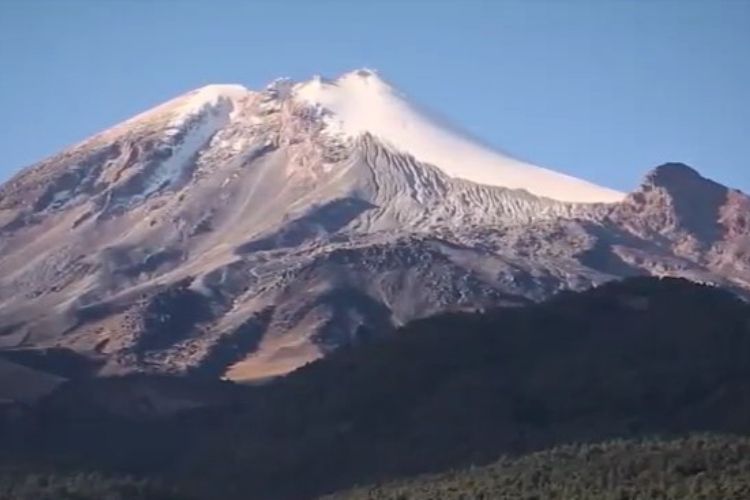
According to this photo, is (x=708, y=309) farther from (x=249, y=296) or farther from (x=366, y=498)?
(x=249, y=296)

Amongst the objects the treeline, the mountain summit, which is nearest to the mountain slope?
the treeline

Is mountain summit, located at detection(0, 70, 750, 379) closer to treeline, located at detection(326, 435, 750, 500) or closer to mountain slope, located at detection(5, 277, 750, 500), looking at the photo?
mountain slope, located at detection(5, 277, 750, 500)

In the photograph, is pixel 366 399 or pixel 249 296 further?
pixel 249 296

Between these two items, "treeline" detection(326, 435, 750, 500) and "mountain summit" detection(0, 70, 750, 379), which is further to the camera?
"mountain summit" detection(0, 70, 750, 379)

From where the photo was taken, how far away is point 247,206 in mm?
197125

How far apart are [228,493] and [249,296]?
3106 inches

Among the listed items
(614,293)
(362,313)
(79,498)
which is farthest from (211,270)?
(79,498)

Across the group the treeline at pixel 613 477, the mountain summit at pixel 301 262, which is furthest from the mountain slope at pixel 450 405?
the mountain summit at pixel 301 262

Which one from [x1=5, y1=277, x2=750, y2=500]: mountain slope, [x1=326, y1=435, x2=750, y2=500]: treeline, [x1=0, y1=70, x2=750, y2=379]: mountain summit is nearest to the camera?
[x1=326, y1=435, x2=750, y2=500]: treeline

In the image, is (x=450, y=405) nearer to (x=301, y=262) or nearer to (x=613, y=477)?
(x=613, y=477)

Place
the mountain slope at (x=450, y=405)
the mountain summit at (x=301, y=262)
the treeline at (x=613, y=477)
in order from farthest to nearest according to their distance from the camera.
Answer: the mountain summit at (x=301, y=262)
the mountain slope at (x=450, y=405)
the treeline at (x=613, y=477)

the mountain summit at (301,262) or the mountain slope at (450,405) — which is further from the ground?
the mountain summit at (301,262)

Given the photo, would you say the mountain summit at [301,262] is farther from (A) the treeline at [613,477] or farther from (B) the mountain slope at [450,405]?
(A) the treeline at [613,477]

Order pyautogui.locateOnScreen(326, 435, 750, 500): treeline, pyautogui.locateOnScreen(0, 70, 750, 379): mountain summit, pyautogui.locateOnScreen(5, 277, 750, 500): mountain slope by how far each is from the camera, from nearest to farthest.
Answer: pyautogui.locateOnScreen(326, 435, 750, 500): treeline, pyautogui.locateOnScreen(5, 277, 750, 500): mountain slope, pyautogui.locateOnScreen(0, 70, 750, 379): mountain summit
